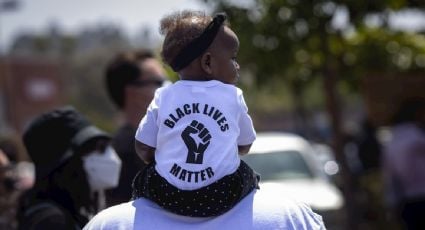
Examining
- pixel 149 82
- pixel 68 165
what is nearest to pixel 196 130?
pixel 68 165

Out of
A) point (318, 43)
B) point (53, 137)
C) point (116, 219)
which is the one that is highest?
point (116, 219)

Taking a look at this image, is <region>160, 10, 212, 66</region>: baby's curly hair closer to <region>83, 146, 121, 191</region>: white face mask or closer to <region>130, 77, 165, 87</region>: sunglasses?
<region>83, 146, 121, 191</region>: white face mask

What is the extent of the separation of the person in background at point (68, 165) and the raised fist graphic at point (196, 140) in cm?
109

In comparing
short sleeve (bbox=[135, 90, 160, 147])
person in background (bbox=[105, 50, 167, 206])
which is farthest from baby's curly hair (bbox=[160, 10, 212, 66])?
person in background (bbox=[105, 50, 167, 206])

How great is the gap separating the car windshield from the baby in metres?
8.71

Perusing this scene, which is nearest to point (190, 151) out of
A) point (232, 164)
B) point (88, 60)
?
point (232, 164)

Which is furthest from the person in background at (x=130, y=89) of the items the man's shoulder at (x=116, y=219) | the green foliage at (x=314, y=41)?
the green foliage at (x=314, y=41)

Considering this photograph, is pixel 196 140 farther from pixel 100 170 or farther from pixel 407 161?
pixel 407 161

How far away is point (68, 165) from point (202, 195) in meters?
1.28

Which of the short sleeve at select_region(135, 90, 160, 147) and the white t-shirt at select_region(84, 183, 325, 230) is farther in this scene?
the short sleeve at select_region(135, 90, 160, 147)

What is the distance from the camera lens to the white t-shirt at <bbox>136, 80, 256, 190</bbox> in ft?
8.07

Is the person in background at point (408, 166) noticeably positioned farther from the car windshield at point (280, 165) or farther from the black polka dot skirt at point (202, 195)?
the black polka dot skirt at point (202, 195)

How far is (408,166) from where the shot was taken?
923cm

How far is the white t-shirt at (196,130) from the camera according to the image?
2.46m
